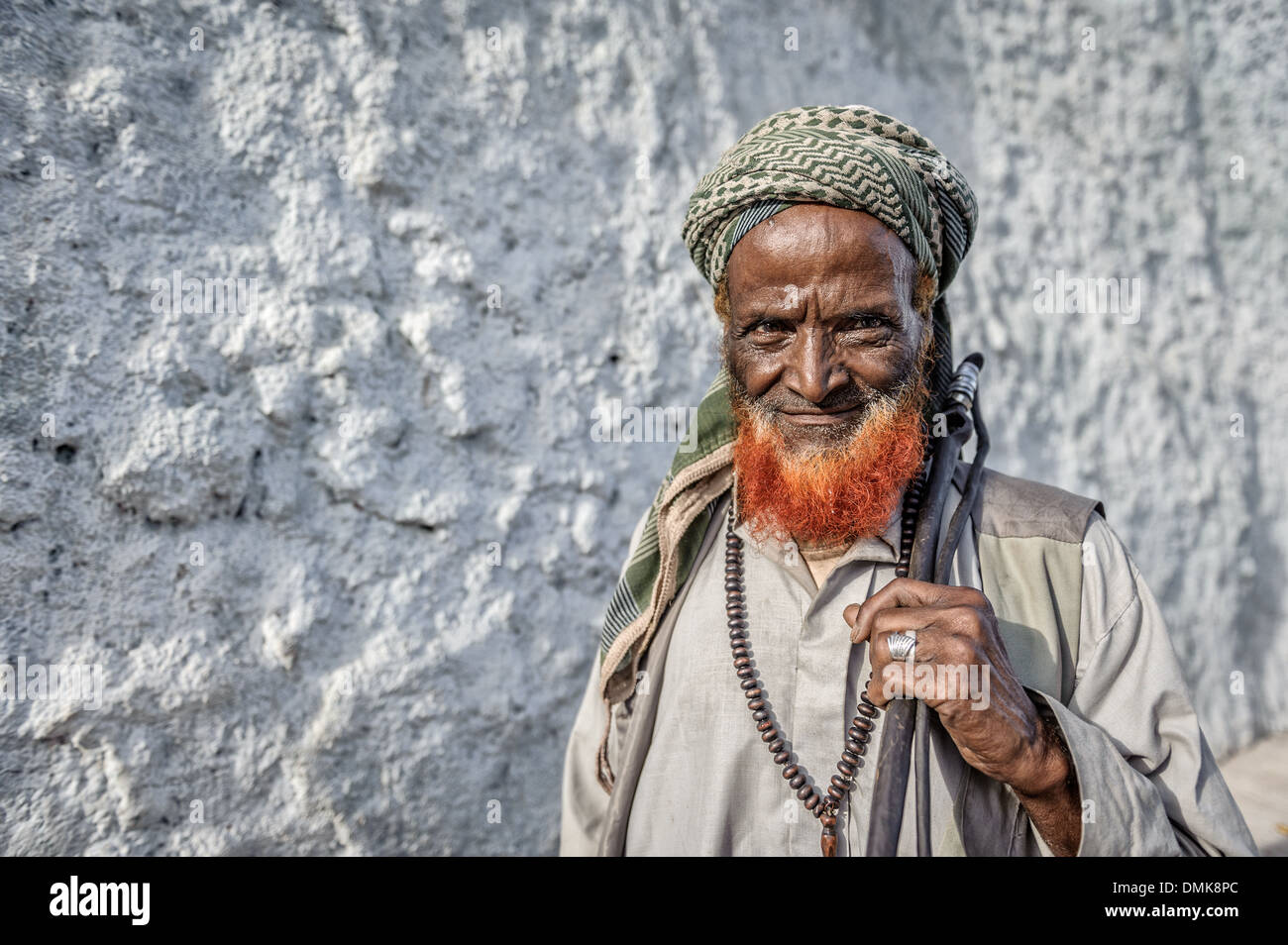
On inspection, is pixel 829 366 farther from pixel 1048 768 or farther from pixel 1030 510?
pixel 1048 768

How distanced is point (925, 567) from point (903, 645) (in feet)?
0.88

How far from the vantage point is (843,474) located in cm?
153

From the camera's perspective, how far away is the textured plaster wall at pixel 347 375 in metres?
1.90

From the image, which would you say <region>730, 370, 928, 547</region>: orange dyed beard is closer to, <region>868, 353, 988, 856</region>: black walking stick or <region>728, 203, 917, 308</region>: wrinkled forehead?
<region>868, 353, 988, 856</region>: black walking stick

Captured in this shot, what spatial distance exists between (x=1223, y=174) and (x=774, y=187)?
3.56 metres

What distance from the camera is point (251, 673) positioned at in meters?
2.05

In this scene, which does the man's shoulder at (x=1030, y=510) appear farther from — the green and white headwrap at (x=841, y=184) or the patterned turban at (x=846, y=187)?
the green and white headwrap at (x=841, y=184)

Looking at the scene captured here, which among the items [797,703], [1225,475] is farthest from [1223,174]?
[797,703]
